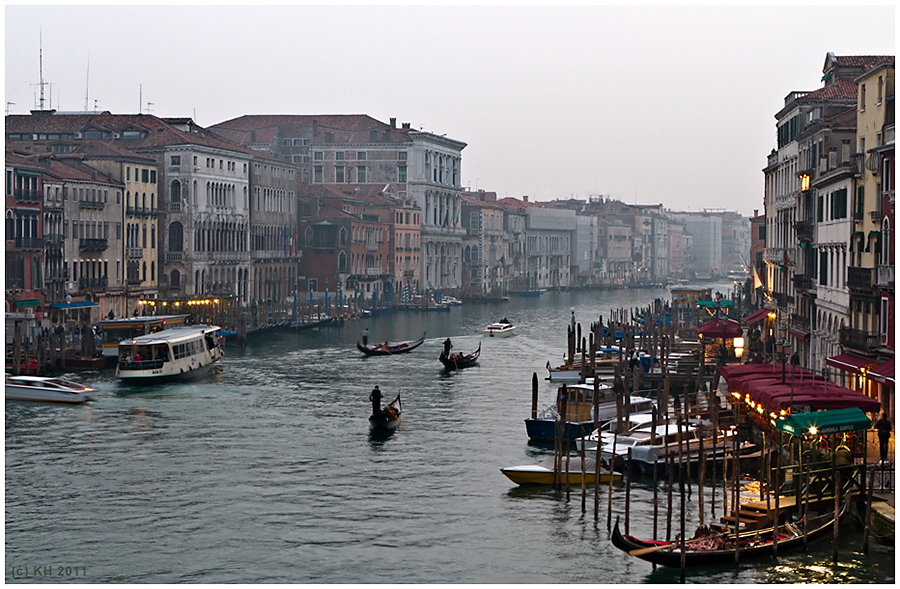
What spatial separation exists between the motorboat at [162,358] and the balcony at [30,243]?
10374mm

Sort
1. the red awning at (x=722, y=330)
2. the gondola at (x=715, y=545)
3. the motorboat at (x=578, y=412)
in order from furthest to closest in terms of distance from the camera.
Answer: the red awning at (x=722, y=330), the motorboat at (x=578, y=412), the gondola at (x=715, y=545)

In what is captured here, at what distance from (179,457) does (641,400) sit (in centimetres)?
1099

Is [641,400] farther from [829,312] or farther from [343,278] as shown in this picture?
[343,278]

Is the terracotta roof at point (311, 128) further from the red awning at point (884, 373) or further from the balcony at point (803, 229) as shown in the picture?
the red awning at point (884, 373)

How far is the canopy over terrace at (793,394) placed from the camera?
2383 cm

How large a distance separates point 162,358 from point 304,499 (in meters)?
17.7

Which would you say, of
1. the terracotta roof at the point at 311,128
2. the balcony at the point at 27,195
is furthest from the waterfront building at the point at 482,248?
the balcony at the point at 27,195

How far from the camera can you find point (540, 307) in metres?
99.1

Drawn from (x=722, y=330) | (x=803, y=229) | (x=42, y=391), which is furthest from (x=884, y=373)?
(x=42, y=391)

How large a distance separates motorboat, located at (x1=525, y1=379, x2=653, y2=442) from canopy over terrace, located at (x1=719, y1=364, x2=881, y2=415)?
2.75 meters

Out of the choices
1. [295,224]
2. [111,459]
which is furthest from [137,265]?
[111,459]

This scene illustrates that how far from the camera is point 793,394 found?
24328 millimetres

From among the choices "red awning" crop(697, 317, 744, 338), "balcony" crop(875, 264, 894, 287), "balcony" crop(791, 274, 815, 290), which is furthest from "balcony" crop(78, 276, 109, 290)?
"balcony" crop(875, 264, 894, 287)

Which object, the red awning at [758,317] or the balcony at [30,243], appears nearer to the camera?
the red awning at [758,317]
